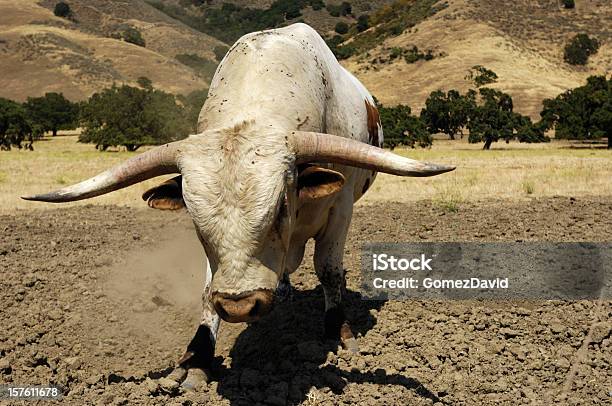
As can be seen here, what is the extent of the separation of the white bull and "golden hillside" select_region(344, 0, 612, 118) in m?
53.1

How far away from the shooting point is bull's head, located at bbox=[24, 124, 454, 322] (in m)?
3.91

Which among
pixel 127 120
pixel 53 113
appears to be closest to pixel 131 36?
pixel 53 113

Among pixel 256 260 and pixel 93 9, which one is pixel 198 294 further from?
pixel 93 9

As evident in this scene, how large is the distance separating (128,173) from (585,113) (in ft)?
137

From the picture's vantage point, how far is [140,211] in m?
14.2

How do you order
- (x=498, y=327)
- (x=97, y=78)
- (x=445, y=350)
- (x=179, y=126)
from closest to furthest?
(x=445, y=350)
(x=498, y=327)
(x=179, y=126)
(x=97, y=78)

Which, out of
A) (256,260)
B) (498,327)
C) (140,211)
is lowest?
(140,211)

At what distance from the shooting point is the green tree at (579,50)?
226ft

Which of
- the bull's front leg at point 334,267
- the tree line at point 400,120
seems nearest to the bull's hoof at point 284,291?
the bull's front leg at point 334,267

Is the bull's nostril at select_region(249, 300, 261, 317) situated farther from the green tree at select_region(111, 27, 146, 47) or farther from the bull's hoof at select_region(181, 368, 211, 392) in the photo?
the green tree at select_region(111, 27, 146, 47)

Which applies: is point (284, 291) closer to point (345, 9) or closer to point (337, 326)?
point (337, 326)

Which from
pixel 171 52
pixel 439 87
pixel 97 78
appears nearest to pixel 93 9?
pixel 171 52

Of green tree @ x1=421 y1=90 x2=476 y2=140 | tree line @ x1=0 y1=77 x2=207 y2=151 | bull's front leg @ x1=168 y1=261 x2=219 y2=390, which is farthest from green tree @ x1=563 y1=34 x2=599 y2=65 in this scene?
bull's front leg @ x1=168 y1=261 x2=219 y2=390

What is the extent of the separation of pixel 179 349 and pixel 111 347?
0.62 meters
